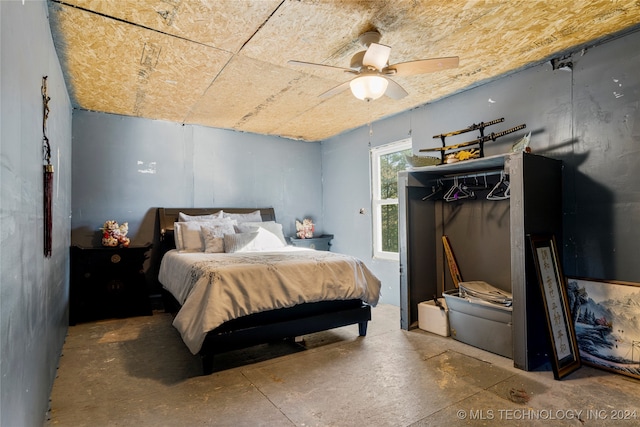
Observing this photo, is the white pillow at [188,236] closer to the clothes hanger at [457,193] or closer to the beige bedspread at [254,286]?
the beige bedspread at [254,286]

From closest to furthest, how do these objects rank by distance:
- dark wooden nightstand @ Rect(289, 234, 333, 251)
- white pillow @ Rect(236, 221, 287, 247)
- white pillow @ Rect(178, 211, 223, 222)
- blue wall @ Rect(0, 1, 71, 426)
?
blue wall @ Rect(0, 1, 71, 426)
white pillow @ Rect(236, 221, 287, 247)
white pillow @ Rect(178, 211, 223, 222)
dark wooden nightstand @ Rect(289, 234, 333, 251)

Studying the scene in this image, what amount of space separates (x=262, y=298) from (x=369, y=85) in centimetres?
181

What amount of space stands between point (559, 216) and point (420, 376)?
178 centimetres

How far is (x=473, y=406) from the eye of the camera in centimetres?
201

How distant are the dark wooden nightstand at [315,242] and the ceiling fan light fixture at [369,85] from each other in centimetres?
306

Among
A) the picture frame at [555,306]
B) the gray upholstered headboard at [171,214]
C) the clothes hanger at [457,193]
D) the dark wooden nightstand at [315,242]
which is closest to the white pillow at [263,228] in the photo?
the gray upholstered headboard at [171,214]

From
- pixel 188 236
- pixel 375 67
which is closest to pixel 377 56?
pixel 375 67

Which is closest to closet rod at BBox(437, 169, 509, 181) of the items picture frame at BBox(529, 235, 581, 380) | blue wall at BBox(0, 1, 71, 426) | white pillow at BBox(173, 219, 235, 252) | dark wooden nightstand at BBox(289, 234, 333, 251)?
picture frame at BBox(529, 235, 581, 380)

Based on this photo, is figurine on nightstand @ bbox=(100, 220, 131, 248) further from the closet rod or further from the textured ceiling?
the closet rod

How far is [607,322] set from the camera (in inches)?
100.0

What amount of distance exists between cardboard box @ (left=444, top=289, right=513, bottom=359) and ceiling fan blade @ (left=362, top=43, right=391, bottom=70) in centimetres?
214

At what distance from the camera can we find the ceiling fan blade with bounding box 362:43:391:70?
2.21 meters

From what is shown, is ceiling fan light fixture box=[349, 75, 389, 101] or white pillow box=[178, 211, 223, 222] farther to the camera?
white pillow box=[178, 211, 223, 222]

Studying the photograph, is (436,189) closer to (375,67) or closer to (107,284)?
(375,67)
